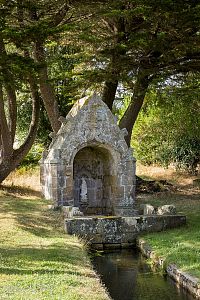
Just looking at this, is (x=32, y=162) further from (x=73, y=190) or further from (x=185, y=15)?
(x=185, y=15)

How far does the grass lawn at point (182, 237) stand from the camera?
10.6 m

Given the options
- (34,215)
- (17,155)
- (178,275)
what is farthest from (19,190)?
(178,275)

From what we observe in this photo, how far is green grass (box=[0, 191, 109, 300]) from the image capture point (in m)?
7.71

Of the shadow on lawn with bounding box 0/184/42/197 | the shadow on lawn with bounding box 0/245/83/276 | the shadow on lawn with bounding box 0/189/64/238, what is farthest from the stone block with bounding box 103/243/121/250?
the shadow on lawn with bounding box 0/184/42/197

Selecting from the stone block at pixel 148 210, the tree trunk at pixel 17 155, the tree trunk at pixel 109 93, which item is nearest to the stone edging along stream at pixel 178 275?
the stone block at pixel 148 210

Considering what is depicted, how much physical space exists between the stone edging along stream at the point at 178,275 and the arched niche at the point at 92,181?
5438mm

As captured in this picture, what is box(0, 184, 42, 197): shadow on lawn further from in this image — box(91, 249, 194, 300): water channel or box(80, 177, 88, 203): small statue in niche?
box(91, 249, 194, 300): water channel

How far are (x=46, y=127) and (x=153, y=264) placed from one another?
17.1 metres

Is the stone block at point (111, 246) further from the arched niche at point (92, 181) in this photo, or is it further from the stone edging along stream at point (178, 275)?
the arched niche at point (92, 181)

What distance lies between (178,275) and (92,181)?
28.9 ft

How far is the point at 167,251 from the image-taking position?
38.3 feet

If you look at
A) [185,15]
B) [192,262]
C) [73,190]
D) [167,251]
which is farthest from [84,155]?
[192,262]

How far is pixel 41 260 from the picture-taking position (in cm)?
980

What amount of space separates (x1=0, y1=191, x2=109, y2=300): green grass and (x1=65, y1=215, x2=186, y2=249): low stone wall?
533 mm
